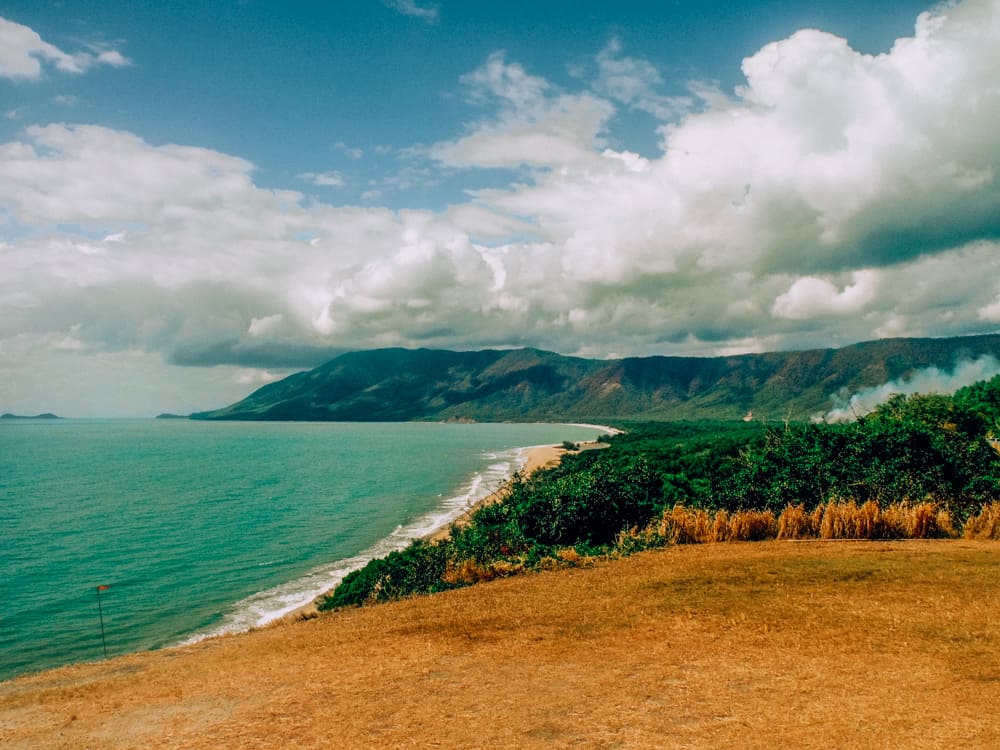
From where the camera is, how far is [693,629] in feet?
22.1

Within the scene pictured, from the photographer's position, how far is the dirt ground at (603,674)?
182 inches

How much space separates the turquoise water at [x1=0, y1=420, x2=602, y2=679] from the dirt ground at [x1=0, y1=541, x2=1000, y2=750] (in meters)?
12.4

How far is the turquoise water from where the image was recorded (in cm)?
1920

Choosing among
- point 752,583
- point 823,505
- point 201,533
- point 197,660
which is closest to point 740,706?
point 752,583

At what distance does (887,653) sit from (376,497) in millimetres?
41856

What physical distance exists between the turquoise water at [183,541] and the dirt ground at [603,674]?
490 inches

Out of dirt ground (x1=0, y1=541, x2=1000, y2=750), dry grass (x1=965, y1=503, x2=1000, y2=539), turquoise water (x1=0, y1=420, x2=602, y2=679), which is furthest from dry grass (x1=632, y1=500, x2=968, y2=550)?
turquoise water (x1=0, y1=420, x2=602, y2=679)

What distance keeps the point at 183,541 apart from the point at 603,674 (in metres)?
31.5

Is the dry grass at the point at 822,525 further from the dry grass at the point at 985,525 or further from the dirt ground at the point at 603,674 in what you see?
the dirt ground at the point at 603,674

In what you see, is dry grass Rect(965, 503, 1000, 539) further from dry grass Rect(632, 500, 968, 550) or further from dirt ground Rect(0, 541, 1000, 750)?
dirt ground Rect(0, 541, 1000, 750)

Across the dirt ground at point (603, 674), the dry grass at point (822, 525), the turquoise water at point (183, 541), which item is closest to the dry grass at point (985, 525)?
the dry grass at point (822, 525)

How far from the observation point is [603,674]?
225 inches

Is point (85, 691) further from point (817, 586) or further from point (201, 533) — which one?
point (201, 533)

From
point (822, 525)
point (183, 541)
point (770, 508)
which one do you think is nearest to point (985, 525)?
point (822, 525)
